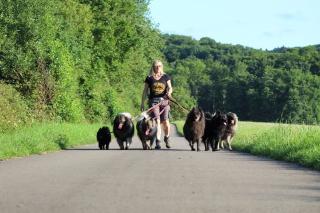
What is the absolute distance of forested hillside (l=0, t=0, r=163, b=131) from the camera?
31141 millimetres

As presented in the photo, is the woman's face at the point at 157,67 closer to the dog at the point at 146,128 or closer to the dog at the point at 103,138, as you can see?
the dog at the point at 146,128

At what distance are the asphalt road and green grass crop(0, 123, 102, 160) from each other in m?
2.94

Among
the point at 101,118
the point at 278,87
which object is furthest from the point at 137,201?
the point at 278,87

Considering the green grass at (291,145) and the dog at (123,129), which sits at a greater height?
the dog at (123,129)

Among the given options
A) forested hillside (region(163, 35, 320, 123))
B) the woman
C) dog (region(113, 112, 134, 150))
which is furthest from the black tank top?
forested hillside (region(163, 35, 320, 123))

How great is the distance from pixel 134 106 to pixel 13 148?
5890cm

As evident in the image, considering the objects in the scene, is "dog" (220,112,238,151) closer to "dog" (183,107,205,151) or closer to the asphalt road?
"dog" (183,107,205,151)

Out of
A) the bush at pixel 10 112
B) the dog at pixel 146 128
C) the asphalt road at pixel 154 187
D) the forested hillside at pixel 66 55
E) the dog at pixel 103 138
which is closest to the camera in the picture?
the asphalt road at pixel 154 187

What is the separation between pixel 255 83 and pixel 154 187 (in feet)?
489

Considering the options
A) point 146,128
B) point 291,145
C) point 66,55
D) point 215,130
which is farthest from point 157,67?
point 66,55

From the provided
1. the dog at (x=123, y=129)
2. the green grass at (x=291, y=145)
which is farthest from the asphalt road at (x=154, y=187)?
the dog at (x=123, y=129)

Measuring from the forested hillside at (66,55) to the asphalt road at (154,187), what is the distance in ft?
31.0

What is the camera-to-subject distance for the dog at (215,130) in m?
20.7

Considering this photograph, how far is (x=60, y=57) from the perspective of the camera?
34.0 metres
